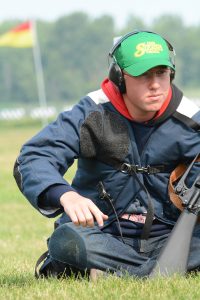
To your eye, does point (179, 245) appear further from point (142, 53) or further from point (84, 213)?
point (142, 53)

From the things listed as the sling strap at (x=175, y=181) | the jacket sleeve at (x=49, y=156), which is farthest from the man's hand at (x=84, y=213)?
the sling strap at (x=175, y=181)

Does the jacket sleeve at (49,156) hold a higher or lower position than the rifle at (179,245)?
higher

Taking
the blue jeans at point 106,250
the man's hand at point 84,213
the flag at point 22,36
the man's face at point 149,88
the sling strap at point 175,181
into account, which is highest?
the man's face at point 149,88

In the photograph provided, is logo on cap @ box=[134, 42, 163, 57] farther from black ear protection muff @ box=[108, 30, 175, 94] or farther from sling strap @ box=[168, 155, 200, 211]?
sling strap @ box=[168, 155, 200, 211]

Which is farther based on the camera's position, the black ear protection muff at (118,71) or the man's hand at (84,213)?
the black ear protection muff at (118,71)

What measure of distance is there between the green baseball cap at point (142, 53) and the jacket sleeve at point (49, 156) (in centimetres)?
37

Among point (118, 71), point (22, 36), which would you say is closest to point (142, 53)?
point (118, 71)

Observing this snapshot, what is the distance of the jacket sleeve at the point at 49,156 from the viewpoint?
5098mm

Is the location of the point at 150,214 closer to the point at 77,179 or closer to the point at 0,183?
the point at 77,179

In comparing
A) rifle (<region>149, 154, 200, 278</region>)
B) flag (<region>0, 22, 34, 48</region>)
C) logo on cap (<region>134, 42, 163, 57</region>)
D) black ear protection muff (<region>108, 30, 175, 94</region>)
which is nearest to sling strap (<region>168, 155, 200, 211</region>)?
rifle (<region>149, 154, 200, 278</region>)

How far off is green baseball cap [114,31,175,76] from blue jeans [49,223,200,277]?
37.4 inches

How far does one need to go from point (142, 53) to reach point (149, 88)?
0.20 m

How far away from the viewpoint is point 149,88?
5.35 meters

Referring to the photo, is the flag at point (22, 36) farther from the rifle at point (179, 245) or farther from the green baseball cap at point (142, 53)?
the rifle at point (179, 245)
